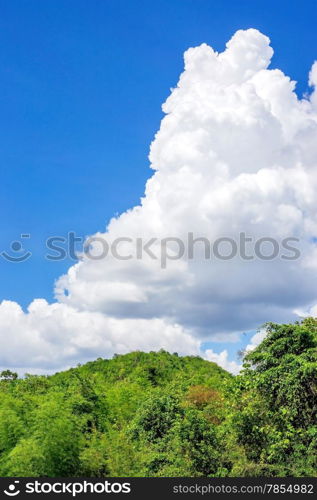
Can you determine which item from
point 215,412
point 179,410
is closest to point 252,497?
point 179,410

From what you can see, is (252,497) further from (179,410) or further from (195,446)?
(179,410)

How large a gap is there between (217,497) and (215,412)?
818 inches

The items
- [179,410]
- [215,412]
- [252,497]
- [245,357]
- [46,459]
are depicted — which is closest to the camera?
[252,497]

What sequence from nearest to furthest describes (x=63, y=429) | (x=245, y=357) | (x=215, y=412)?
(x=63, y=429)
(x=245, y=357)
(x=215, y=412)

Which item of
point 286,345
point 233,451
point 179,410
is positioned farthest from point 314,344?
point 179,410

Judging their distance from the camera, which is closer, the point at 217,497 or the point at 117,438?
the point at 217,497

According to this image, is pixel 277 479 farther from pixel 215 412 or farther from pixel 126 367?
pixel 126 367

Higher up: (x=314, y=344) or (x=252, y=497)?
(x=314, y=344)

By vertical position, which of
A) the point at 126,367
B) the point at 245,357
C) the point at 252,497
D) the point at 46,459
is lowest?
the point at 252,497

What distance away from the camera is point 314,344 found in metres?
25.7

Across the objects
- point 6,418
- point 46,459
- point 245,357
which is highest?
point 245,357

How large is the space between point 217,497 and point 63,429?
7.75m

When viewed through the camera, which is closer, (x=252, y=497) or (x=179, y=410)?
(x=252, y=497)

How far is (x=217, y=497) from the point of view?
2061cm
